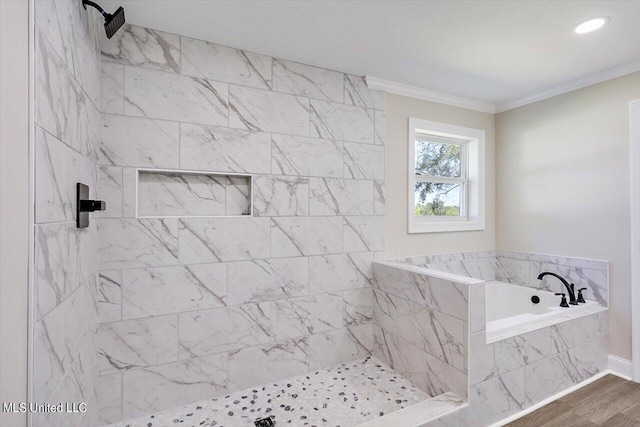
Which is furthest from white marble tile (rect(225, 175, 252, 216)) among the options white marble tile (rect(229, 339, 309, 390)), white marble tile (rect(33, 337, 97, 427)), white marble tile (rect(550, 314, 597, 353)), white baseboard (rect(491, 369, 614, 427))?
white marble tile (rect(550, 314, 597, 353))

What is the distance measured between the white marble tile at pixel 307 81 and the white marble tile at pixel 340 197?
28.4 inches

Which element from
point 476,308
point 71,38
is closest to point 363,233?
point 476,308

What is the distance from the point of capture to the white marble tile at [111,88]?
1.85 metres

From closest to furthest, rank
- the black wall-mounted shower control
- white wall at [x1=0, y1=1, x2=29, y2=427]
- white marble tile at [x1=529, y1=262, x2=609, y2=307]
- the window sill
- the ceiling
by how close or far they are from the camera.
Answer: white wall at [x1=0, y1=1, x2=29, y2=427] < the black wall-mounted shower control < the ceiling < white marble tile at [x1=529, y1=262, x2=609, y2=307] < the window sill

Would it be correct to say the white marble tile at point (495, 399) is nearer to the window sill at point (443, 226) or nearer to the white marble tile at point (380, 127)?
the window sill at point (443, 226)

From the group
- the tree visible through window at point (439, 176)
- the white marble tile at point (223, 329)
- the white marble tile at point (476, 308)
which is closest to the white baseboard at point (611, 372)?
the white marble tile at point (476, 308)

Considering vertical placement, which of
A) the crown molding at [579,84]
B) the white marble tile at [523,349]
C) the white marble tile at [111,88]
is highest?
the crown molding at [579,84]

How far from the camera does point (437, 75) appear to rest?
2.65 metres

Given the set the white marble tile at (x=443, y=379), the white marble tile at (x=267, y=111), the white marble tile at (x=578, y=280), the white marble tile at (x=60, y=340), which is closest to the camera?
the white marble tile at (x=60, y=340)

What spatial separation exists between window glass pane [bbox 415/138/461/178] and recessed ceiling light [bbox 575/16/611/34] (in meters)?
1.44

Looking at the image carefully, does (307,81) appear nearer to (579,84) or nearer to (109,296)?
(109,296)

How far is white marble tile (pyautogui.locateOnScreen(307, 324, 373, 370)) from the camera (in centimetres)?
245

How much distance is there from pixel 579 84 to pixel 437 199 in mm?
1587

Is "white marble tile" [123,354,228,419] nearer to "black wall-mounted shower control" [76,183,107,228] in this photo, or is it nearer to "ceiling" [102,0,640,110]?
"black wall-mounted shower control" [76,183,107,228]
